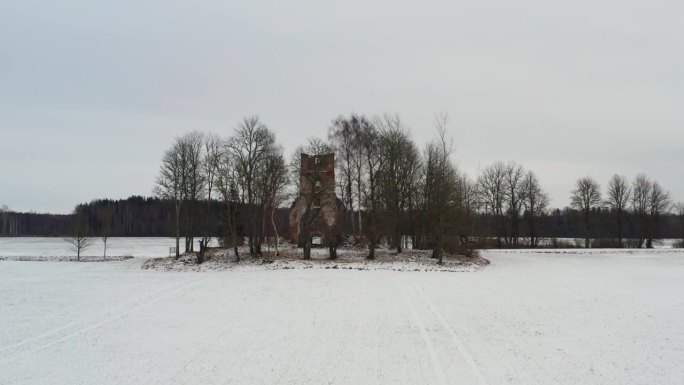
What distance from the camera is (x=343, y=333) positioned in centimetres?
1203

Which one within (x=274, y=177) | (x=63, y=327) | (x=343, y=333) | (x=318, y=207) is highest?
(x=274, y=177)

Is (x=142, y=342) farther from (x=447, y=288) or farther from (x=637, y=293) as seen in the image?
(x=637, y=293)

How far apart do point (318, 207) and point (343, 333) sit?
27.4 meters

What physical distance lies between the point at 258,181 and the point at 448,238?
15.9 m

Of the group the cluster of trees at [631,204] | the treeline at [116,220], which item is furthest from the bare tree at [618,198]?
the treeline at [116,220]

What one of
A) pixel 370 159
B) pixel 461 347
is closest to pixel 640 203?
pixel 370 159

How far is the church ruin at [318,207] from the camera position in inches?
1433

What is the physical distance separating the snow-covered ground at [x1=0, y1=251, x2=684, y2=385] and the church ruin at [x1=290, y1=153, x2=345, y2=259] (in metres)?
13.7

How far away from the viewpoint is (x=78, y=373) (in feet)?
29.3

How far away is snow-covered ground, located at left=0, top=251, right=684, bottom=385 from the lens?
8781 millimetres

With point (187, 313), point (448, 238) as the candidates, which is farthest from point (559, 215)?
point (187, 313)

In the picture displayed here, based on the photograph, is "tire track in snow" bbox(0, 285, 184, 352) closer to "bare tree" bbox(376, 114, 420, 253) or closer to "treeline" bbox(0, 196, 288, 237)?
"bare tree" bbox(376, 114, 420, 253)

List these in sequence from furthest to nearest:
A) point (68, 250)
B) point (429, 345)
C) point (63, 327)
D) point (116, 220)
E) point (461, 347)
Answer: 1. point (116, 220)
2. point (68, 250)
3. point (63, 327)
4. point (429, 345)
5. point (461, 347)

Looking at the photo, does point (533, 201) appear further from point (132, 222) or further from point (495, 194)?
point (132, 222)
